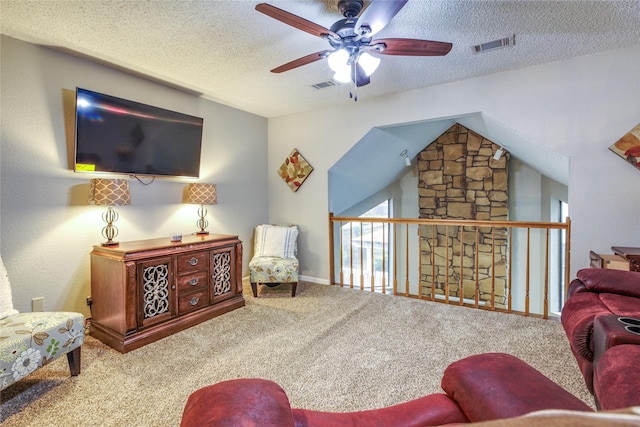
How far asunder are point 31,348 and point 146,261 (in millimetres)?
880

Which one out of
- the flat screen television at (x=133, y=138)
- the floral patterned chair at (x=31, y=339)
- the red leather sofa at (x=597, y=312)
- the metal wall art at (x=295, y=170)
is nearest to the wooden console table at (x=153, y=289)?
the floral patterned chair at (x=31, y=339)

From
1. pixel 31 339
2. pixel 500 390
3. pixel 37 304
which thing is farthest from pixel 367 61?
pixel 37 304

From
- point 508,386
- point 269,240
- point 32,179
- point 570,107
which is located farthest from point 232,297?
point 570,107

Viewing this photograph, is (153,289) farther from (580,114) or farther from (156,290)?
(580,114)

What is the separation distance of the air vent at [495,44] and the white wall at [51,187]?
3016 mm

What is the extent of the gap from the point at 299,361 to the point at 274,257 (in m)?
1.72

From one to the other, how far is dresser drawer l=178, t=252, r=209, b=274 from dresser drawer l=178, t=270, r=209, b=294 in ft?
0.17

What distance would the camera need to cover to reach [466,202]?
4.95 metres

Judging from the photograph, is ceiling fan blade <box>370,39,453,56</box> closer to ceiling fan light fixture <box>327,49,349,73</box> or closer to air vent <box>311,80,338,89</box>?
ceiling fan light fixture <box>327,49,349,73</box>

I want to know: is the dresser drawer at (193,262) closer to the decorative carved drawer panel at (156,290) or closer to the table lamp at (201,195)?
the decorative carved drawer panel at (156,290)

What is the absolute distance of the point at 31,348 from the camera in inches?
65.7

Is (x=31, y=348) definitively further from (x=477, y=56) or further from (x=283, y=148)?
(x=477, y=56)

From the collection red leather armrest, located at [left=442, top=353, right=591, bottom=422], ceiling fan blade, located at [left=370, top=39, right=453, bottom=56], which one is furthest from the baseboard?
red leather armrest, located at [left=442, top=353, right=591, bottom=422]

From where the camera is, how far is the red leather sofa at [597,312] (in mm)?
1354
